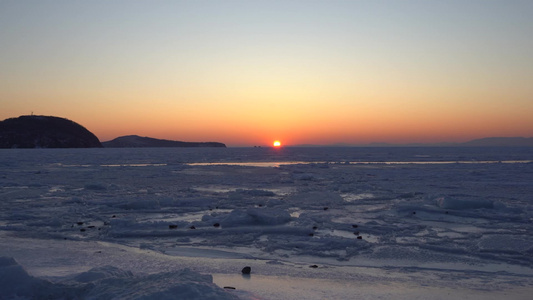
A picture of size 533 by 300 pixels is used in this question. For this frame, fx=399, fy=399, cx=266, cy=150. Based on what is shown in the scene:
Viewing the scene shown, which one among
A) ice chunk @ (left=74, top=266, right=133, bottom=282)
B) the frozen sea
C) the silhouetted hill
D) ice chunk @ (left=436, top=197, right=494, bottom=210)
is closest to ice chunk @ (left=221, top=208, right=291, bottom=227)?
the frozen sea

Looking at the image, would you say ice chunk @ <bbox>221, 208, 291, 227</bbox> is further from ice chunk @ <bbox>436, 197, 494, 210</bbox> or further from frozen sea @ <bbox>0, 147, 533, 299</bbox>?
ice chunk @ <bbox>436, 197, 494, 210</bbox>

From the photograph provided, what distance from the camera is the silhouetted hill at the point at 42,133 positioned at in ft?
485

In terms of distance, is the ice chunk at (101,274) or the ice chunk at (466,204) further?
the ice chunk at (466,204)

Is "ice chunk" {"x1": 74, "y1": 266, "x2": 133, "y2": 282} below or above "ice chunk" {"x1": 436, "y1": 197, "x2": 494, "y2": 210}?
above

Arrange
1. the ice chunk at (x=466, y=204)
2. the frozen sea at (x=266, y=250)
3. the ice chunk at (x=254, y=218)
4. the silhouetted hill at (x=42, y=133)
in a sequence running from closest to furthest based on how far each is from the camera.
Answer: the frozen sea at (x=266, y=250), the ice chunk at (x=254, y=218), the ice chunk at (x=466, y=204), the silhouetted hill at (x=42, y=133)

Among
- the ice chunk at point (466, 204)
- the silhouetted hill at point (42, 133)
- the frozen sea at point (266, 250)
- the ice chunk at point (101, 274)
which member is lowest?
the frozen sea at point (266, 250)

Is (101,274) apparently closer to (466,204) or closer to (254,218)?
(254,218)

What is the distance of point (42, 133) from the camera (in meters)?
155

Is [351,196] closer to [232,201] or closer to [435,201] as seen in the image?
[435,201]

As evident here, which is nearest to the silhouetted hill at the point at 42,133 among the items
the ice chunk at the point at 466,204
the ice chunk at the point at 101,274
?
the ice chunk at the point at 466,204

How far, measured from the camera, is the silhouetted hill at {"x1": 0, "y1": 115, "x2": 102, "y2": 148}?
148 metres

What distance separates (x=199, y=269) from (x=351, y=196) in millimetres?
10535

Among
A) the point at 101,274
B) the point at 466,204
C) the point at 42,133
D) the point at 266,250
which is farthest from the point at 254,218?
the point at 42,133

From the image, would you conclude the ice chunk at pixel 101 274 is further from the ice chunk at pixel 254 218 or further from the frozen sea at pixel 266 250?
the ice chunk at pixel 254 218
